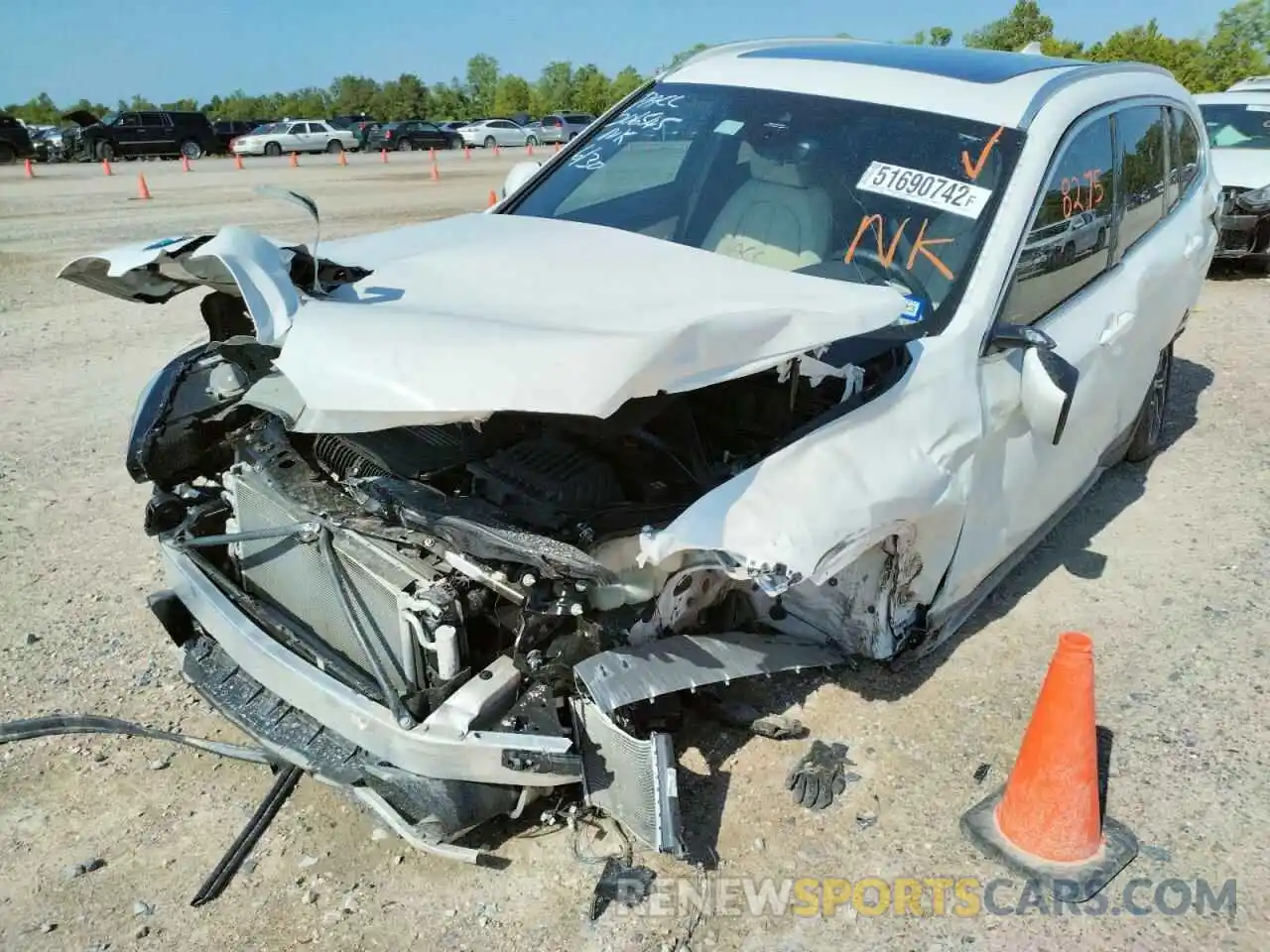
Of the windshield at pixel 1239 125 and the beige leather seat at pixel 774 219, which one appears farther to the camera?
the windshield at pixel 1239 125

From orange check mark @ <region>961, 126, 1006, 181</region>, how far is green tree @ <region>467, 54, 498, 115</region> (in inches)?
2755

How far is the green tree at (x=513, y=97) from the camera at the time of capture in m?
66.6

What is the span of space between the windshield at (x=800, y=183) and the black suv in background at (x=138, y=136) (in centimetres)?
3109

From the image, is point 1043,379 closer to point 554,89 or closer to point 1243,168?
point 1243,168

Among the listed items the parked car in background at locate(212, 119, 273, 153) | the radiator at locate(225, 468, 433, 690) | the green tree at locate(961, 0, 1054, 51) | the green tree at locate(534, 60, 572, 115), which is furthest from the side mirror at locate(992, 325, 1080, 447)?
the green tree at locate(534, 60, 572, 115)

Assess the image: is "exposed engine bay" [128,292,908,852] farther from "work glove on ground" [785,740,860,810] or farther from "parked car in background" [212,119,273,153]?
"parked car in background" [212,119,273,153]

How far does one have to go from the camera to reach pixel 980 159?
3.27m

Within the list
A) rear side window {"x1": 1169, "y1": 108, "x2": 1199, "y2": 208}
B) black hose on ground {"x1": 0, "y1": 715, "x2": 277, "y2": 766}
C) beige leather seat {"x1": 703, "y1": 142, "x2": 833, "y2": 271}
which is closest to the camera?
black hose on ground {"x1": 0, "y1": 715, "x2": 277, "y2": 766}

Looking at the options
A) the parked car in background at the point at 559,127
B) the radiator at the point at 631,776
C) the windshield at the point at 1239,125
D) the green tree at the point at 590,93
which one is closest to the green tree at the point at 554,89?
the green tree at the point at 590,93

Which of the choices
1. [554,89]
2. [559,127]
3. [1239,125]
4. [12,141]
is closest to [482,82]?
[554,89]

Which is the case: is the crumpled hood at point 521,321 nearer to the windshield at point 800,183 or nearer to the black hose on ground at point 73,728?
the windshield at point 800,183

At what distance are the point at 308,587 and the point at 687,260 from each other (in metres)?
1.45

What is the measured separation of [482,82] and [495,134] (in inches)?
1737

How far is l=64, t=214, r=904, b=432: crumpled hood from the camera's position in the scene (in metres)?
2.14
